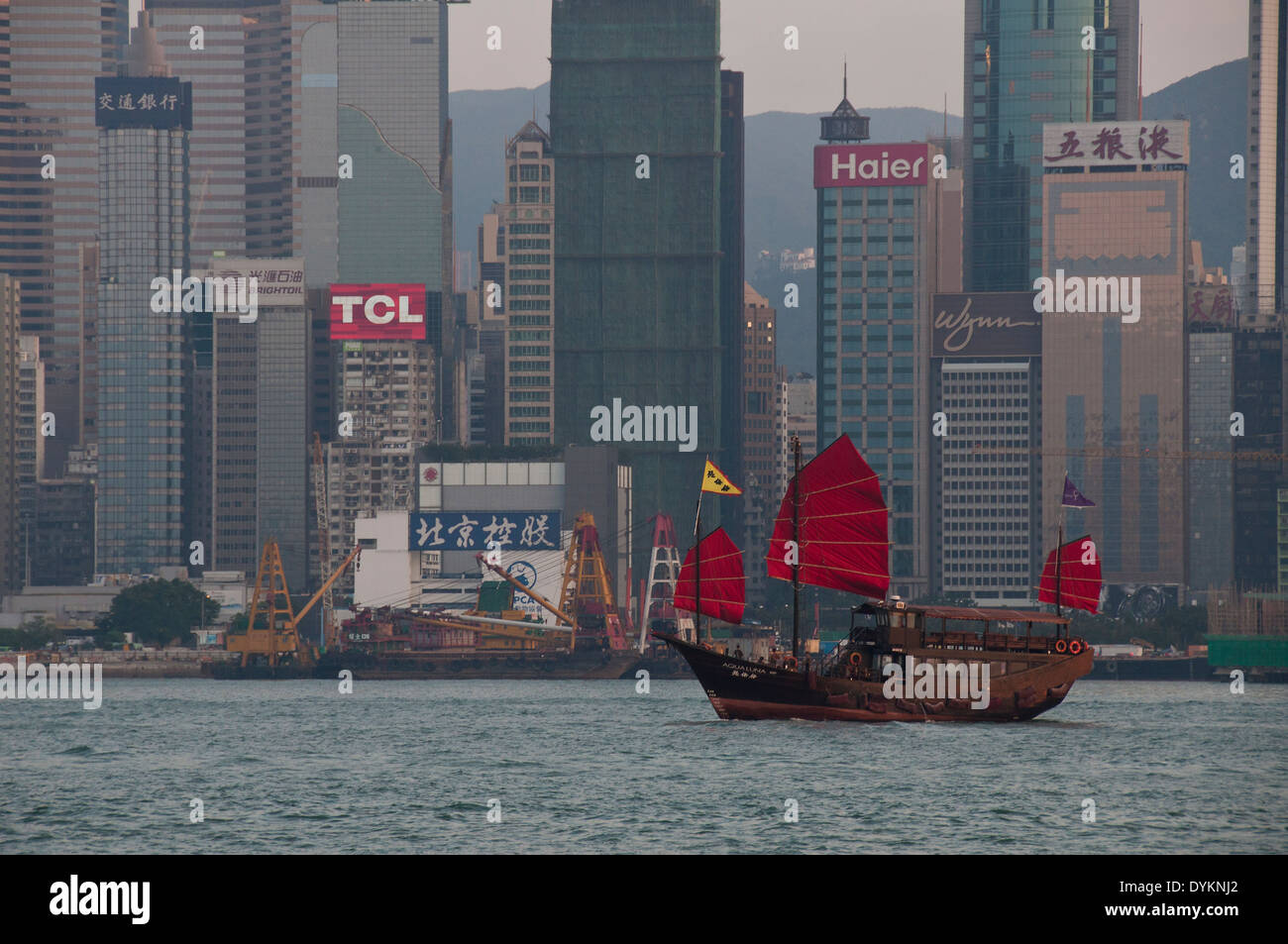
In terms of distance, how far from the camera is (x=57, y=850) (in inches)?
1978

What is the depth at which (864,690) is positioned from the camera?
91.9 meters

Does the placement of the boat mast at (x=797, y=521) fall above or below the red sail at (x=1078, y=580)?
above

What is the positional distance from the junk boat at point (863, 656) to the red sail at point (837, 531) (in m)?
0.05

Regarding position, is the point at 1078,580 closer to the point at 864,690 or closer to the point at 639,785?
the point at 864,690

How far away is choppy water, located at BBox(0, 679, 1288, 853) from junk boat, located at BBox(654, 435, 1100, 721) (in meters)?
1.50

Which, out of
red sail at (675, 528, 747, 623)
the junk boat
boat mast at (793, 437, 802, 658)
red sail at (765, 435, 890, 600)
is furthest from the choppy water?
red sail at (765, 435, 890, 600)

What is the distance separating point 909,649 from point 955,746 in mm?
12240

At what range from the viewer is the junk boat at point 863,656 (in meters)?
91.7

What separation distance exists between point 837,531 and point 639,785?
32063 millimetres

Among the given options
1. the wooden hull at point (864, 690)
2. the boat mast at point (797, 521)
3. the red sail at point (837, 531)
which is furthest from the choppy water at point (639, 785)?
the red sail at point (837, 531)

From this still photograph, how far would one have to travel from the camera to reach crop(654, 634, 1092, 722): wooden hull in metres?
91.3

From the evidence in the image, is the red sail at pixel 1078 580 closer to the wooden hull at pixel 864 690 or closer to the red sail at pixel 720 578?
the wooden hull at pixel 864 690
